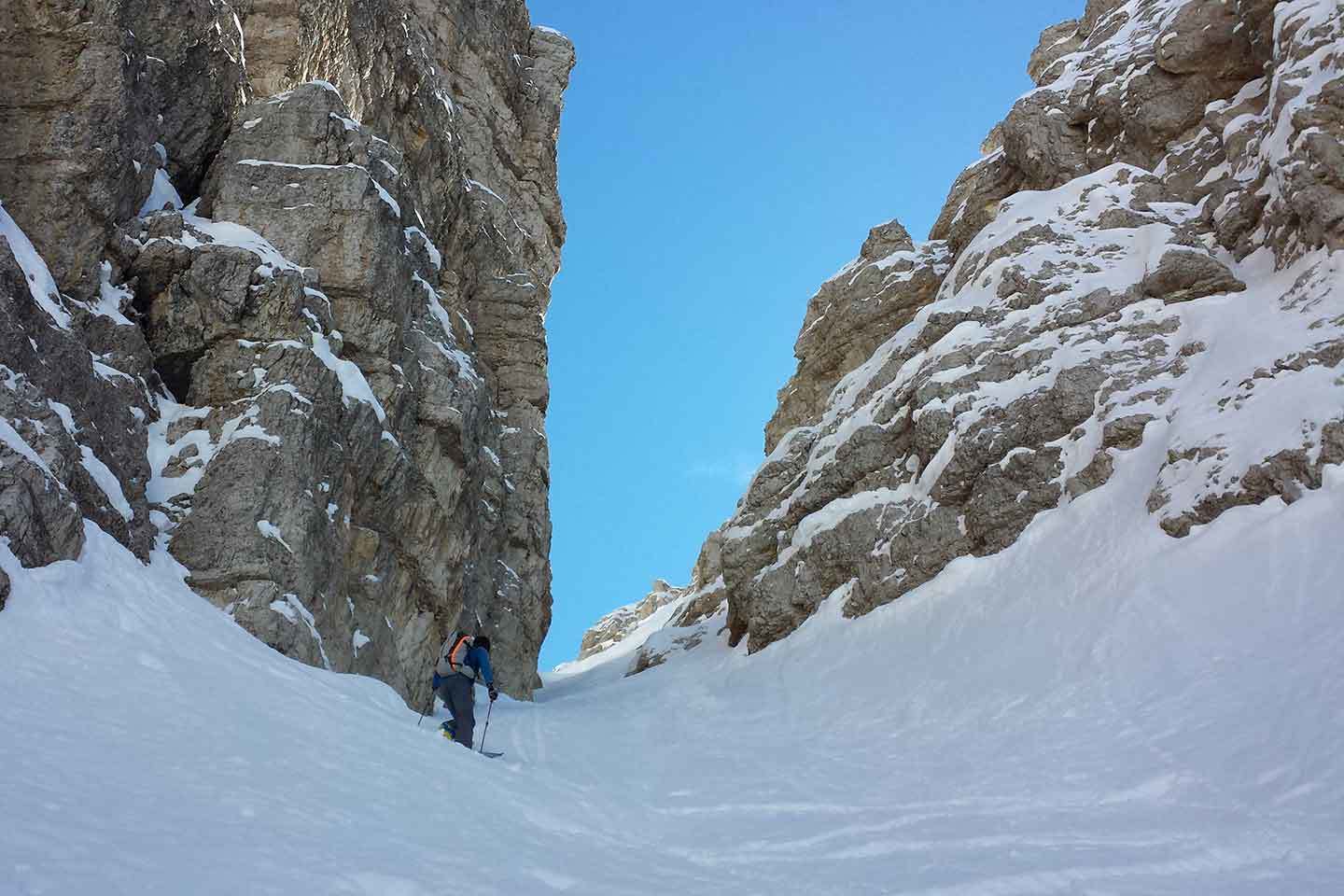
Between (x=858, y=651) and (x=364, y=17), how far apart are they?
100.0 ft

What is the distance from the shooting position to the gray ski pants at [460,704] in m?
14.3

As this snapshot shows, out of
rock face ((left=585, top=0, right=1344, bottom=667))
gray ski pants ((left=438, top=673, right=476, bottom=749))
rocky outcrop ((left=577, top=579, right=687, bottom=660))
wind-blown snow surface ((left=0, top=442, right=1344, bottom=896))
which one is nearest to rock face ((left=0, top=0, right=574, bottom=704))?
wind-blown snow surface ((left=0, top=442, right=1344, bottom=896))

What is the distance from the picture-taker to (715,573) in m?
50.1

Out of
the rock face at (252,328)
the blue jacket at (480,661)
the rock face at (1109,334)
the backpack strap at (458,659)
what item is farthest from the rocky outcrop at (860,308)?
the backpack strap at (458,659)

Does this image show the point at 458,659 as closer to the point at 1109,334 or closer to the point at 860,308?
the point at 1109,334

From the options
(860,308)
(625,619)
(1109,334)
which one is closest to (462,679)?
(1109,334)

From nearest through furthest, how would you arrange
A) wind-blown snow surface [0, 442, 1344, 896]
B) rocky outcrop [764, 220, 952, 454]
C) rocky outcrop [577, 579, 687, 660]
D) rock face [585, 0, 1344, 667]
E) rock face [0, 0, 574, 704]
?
wind-blown snow surface [0, 442, 1344, 896] < rock face [0, 0, 574, 704] < rock face [585, 0, 1344, 667] < rocky outcrop [764, 220, 952, 454] < rocky outcrop [577, 579, 687, 660]

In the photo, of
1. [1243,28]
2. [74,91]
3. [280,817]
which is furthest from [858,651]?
[1243,28]

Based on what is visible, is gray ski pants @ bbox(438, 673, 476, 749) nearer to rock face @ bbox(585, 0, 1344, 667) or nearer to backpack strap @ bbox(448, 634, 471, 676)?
backpack strap @ bbox(448, 634, 471, 676)

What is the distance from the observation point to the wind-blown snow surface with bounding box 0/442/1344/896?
6586mm

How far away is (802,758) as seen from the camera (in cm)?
1509

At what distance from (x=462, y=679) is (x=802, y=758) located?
18.6ft

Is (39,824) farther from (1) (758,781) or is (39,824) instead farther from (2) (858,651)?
(2) (858,651)

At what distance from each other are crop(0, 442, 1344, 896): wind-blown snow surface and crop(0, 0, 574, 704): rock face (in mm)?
2513
